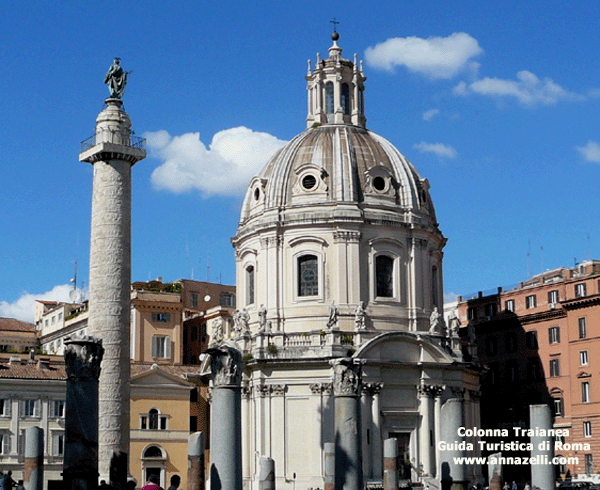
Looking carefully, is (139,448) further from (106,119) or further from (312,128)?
(106,119)

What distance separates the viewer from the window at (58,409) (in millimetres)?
64375

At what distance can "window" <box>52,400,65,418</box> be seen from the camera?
64.4 m

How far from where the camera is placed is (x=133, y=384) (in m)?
66.8

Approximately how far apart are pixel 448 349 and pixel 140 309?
79.1 feet

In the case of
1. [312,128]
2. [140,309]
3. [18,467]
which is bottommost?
[18,467]

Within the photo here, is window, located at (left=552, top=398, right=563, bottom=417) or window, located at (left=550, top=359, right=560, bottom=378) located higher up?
window, located at (left=550, top=359, right=560, bottom=378)

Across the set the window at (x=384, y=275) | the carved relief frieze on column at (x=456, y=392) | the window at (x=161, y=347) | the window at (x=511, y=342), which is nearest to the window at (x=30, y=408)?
the window at (x=161, y=347)

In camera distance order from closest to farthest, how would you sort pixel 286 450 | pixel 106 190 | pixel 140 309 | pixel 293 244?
pixel 106 190 < pixel 286 450 < pixel 293 244 < pixel 140 309

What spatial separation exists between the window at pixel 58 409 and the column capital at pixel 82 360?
35658mm

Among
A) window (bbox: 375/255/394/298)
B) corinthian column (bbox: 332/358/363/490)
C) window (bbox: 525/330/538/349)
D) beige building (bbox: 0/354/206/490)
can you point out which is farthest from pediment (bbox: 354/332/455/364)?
corinthian column (bbox: 332/358/363/490)

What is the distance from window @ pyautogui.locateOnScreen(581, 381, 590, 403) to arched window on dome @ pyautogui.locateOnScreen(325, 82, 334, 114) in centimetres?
2455

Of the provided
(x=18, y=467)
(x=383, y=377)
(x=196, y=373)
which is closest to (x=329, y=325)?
(x=383, y=377)

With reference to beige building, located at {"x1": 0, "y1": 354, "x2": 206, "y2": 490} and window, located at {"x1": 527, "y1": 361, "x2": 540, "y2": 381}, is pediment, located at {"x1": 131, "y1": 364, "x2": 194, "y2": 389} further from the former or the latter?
window, located at {"x1": 527, "y1": 361, "x2": 540, "y2": 381}

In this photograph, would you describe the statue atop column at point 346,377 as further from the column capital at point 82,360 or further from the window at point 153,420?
the window at point 153,420
